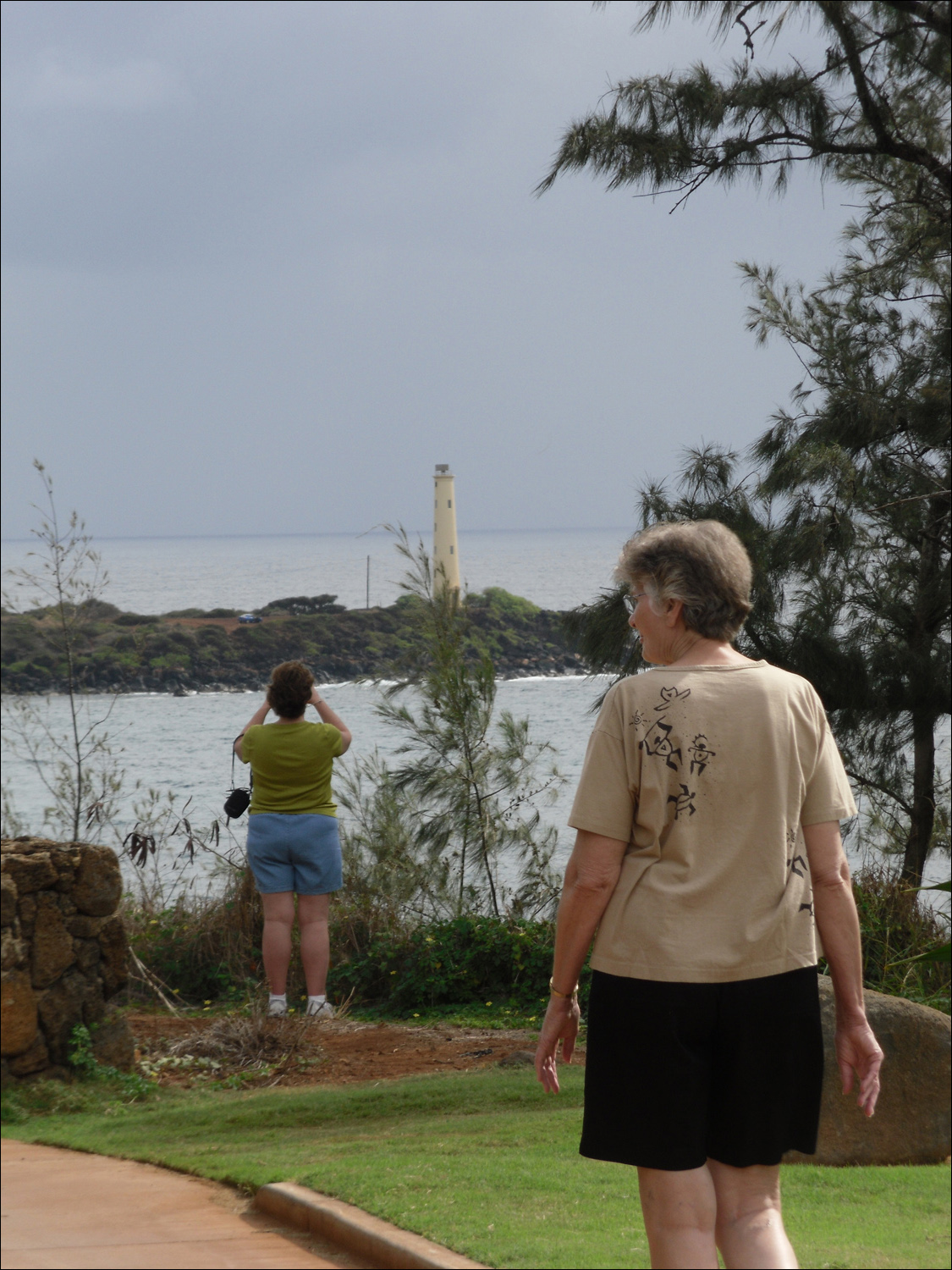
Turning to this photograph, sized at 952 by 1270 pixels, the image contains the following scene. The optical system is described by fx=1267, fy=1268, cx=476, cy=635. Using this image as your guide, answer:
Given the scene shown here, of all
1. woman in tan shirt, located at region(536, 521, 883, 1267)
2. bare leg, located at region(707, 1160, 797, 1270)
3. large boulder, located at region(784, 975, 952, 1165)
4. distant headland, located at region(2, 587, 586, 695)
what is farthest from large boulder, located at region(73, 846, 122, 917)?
distant headland, located at region(2, 587, 586, 695)

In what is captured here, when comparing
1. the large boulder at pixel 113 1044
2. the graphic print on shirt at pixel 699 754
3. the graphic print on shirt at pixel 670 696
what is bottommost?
the large boulder at pixel 113 1044

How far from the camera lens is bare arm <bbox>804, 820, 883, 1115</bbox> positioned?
258 centimetres

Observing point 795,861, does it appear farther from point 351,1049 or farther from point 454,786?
point 454,786

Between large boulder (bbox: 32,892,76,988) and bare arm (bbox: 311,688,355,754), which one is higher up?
bare arm (bbox: 311,688,355,754)

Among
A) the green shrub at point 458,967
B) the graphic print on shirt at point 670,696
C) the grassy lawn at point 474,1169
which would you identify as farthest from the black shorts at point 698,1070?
the green shrub at point 458,967

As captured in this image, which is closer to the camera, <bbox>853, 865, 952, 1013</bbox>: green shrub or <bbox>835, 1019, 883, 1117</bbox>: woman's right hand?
<bbox>835, 1019, 883, 1117</bbox>: woman's right hand

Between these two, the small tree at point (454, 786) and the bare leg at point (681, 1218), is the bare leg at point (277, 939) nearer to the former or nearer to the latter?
the small tree at point (454, 786)

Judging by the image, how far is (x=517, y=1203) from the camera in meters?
3.79

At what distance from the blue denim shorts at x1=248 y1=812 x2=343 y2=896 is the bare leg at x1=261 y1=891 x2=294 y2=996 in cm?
7

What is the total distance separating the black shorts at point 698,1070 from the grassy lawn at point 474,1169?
0.97 m

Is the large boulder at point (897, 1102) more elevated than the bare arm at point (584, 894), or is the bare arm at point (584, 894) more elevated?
the bare arm at point (584, 894)

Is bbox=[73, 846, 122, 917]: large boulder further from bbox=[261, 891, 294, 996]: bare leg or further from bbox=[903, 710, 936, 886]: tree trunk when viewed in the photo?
bbox=[903, 710, 936, 886]: tree trunk

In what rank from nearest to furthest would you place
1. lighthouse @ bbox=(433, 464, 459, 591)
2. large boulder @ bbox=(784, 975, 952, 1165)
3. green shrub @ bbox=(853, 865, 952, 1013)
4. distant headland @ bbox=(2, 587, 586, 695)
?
1. large boulder @ bbox=(784, 975, 952, 1165)
2. green shrub @ bbox=(853, 865, 952, 1013)
3. lighthouse @ bbox=(433, 464, 459, 591)
4. distant headland @ bbox=(2, 587, 586, 695)

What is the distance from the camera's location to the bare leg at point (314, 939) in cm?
727
